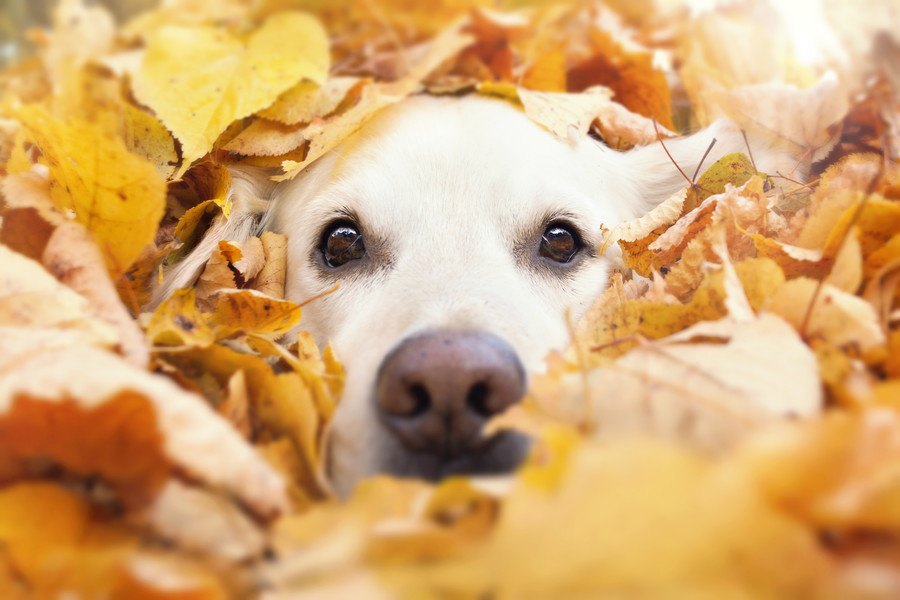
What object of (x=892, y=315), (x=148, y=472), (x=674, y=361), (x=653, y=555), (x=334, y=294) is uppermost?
(x=334, y=294)

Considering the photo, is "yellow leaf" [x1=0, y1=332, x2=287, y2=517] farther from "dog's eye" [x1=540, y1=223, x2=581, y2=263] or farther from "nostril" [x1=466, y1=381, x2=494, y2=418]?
"dog's eye" [x1=540, y1=223, x2=581, y2=263]

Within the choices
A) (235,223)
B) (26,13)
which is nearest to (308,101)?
(235,223)

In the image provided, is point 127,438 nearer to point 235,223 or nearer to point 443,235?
point 443,235

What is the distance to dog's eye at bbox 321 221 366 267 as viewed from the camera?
7.13ft

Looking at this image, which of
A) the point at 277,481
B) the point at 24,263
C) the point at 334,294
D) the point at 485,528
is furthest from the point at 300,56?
the point at 485,528

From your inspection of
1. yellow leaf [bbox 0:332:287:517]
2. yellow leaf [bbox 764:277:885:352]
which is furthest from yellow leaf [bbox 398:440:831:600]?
yellow leaf [bbox 764:277:885:352]

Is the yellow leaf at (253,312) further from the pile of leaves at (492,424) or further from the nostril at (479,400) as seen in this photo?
the nostril at (479,400)

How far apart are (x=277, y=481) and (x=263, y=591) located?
0.54 feet

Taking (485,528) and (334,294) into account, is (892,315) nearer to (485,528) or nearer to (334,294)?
(485,528)

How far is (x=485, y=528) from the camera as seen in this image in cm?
98

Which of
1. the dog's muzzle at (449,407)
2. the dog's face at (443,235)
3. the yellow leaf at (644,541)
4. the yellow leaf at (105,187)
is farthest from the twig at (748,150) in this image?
the yellow leaf at (105,187)

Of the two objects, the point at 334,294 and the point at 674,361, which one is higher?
the point at 334,294

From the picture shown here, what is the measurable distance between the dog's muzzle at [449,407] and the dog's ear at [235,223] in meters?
0.79

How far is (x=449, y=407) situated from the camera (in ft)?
4.42
